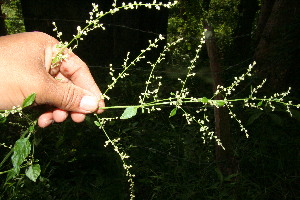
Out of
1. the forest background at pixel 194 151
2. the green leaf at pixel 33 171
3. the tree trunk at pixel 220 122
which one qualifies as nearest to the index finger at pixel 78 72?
the green leaf at pixel 33 171

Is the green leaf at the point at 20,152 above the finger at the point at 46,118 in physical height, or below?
above

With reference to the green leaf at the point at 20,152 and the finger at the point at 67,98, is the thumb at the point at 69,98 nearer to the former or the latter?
the finger at the point at 67,98

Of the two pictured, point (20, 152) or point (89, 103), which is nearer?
point (20, 152)

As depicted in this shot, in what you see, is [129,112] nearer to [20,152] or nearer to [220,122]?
[20,152]

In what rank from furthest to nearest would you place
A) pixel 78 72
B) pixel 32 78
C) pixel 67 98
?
pixel 78 72, pixel 67 98, pixel 32 78

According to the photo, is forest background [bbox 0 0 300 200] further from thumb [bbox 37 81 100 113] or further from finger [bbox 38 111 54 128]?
thumb [bbox 37 81 100 113]

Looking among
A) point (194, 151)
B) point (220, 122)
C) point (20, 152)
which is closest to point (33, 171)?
point (20, 152)
